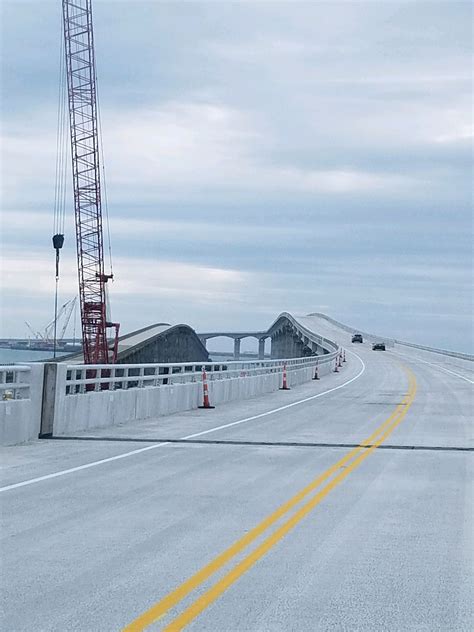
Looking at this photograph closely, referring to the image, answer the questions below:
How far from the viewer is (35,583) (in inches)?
310

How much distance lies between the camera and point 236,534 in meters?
9.93

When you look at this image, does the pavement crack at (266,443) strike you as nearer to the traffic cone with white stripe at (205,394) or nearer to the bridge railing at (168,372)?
the bridge railing at (168,372)

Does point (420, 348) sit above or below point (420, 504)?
above

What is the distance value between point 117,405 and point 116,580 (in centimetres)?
1562

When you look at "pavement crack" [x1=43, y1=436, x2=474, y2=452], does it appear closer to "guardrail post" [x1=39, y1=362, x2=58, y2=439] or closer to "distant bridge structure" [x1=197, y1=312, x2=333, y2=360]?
"guardrail post" [x1=39, y1=362, x2=58, y2=439]

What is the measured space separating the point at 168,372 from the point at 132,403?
11548mm

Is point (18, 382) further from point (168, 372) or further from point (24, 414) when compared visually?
point (168, 372)

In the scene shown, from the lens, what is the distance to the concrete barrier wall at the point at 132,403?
20.6m

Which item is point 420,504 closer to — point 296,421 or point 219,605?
point 219,605

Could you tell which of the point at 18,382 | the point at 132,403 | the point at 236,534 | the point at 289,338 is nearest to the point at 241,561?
the point at 236,534

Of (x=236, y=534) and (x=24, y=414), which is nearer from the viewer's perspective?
(x=236, y=534)

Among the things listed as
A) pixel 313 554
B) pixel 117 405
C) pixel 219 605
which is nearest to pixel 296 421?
pixel 117 405

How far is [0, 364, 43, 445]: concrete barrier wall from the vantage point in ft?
58.4

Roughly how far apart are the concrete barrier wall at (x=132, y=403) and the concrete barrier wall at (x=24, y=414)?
61 cm
